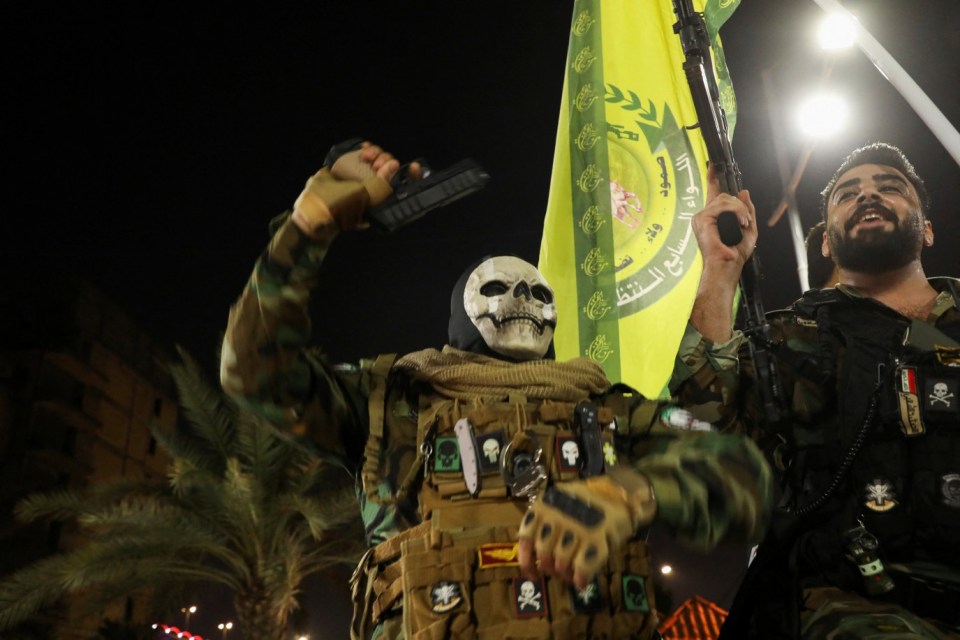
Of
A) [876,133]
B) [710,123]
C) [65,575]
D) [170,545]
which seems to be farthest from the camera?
[170,545]

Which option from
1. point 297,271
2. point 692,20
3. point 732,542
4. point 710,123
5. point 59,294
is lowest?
point 732,542

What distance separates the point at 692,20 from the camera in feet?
15.1

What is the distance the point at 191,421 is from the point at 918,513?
389 inches

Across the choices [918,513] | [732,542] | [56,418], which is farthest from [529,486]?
[56,418]

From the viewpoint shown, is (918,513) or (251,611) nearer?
(918,513)

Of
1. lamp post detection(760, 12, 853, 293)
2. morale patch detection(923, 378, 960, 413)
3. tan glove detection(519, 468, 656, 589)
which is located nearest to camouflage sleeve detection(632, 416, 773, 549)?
A: tan glove detection(519, 468, 656, 589)

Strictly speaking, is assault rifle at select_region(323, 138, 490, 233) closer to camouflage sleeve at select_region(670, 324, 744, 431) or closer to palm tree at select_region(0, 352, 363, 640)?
camouflage sleeve at select_region(670, 324, 744, 431)

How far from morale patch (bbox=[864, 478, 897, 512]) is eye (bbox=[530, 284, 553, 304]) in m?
1.46

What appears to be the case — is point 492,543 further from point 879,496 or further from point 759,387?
point 879,496

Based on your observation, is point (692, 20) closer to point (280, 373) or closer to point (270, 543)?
point (280, 373)

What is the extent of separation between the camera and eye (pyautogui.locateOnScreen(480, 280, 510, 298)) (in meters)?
3.65

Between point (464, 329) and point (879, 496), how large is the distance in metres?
1.74

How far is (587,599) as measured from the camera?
287 cm

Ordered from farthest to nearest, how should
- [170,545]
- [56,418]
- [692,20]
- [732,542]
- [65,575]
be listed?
[56,418] < [170,545] < [65,575] < [692,20] < [732,542]
